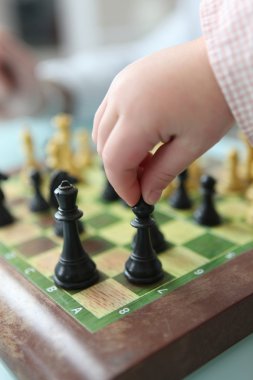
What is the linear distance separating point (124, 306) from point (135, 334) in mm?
58

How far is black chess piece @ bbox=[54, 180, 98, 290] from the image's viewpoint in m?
0.50

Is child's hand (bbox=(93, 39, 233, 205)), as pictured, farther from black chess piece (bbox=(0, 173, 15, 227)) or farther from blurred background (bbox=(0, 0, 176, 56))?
blurred background (bbox=(0, 0, 176, 56))

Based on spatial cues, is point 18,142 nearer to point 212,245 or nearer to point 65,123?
point 65,123

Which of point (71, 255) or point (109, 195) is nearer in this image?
point (71, 255)

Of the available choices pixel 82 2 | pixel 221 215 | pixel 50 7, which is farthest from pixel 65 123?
pixel 50 7

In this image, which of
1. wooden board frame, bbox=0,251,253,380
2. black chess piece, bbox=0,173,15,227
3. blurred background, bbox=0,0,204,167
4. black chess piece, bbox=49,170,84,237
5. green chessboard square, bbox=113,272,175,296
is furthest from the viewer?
blurred background, bbox=0,0,204,167

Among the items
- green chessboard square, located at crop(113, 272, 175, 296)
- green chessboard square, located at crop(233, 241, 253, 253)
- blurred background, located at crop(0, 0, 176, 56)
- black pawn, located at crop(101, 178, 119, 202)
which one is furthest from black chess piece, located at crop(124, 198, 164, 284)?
blurred background, located at crop(0, 0, 176, 56)

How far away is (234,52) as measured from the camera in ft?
1.32

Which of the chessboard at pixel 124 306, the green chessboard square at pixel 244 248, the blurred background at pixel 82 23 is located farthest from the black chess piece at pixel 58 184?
the blurred background at pixel 82 23

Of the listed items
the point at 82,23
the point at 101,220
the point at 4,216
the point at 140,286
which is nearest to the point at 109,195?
the point at 101,220

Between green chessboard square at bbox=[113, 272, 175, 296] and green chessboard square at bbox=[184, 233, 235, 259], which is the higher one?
green chessboard square at bbox=[113, 272, 175, 296]

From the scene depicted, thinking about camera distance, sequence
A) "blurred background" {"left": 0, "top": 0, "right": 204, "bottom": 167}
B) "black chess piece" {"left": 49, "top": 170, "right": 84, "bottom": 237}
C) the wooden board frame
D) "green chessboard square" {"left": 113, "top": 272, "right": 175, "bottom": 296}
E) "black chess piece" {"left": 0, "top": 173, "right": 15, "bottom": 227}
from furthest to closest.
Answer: "blurred background" {"left": 0, "top": 0, "right": 204, "bottom": 167}, "black chess piece" {"left": 0, "top": 173, "right": 15, "bottom": 227}, "black chess piece" {"left": 49, "top": 170, "right": 84, "bottom": 237}, "green chessboard square" {"left": 113, "top": 272, "right": 175, "bottom": 296}, the wooden board frame

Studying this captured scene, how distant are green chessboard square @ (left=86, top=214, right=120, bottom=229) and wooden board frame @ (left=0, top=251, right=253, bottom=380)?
21cm

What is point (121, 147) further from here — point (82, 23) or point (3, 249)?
point (82, 23)
